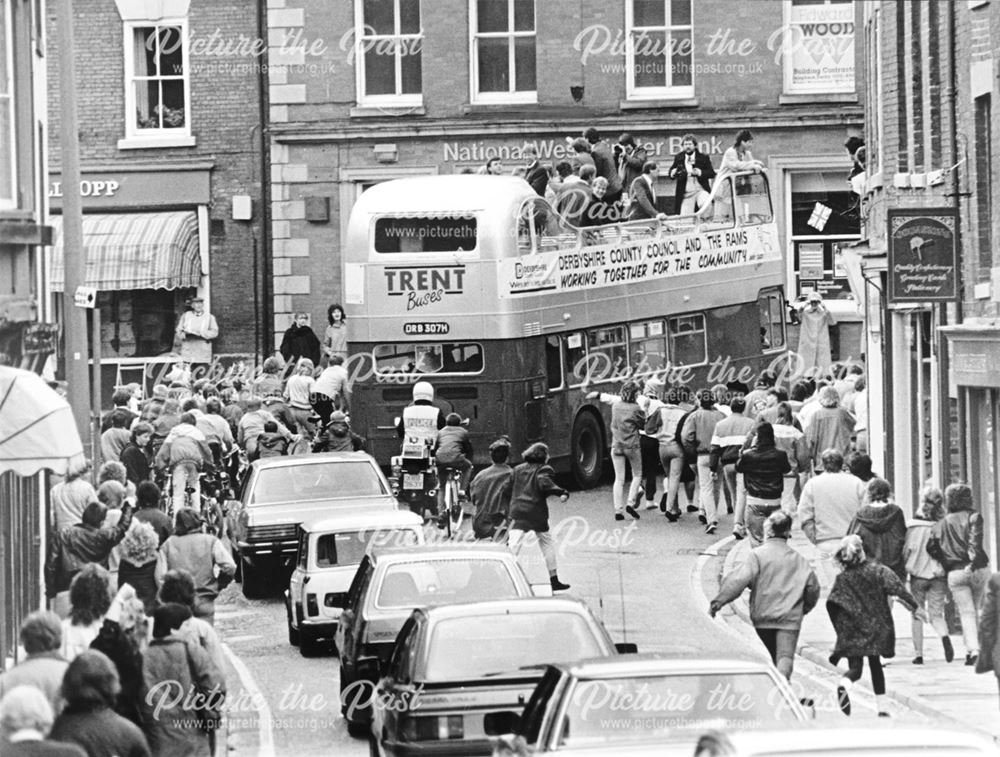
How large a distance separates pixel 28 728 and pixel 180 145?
32.8 m

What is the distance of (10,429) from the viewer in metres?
16.7

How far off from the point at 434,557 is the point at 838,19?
2653 cm

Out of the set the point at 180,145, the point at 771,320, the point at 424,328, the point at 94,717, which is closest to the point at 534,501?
the point at 424,328

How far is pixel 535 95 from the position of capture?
133 feet

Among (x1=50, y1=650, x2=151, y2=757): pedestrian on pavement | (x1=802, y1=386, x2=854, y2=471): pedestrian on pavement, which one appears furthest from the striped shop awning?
(x1=50, y1=650, x2=151, y2=757): pedestrian on pavement

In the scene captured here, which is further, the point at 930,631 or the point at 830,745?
the point at 930,631

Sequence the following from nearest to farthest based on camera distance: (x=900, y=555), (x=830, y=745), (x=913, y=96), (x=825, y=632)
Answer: (x=830, y=745) → (x=900, y=555) → (x=825, y=632) → (x=913, y=96)

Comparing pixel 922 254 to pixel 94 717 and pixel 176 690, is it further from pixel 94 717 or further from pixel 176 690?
pixel 94 717

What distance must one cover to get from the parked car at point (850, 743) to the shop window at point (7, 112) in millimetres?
13704

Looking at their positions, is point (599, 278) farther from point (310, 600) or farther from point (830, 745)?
point (830, 745)

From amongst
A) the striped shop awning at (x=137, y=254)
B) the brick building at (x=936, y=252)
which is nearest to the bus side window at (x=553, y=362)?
the brick building at (x=936, y=252)

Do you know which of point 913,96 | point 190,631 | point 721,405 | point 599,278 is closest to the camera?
point 190,631

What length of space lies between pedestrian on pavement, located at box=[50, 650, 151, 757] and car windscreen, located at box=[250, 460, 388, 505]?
13096 mm

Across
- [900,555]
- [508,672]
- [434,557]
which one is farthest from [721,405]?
[508,672]
